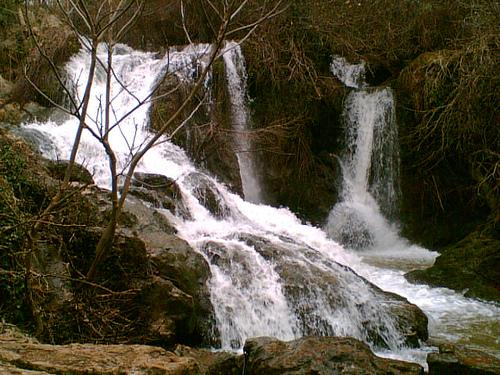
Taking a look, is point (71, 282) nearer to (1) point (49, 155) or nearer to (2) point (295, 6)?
(1) point (49, 155)

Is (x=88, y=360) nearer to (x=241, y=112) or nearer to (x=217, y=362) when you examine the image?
(x=217, y=362)

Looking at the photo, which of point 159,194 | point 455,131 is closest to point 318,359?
point 159,194

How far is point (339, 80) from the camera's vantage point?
38.1 feet

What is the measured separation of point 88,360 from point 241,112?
9.05 metres

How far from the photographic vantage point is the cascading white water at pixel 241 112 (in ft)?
35.4

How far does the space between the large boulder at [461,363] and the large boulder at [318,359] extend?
7.3 inches

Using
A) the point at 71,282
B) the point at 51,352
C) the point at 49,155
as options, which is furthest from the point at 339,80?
the point at 51,352

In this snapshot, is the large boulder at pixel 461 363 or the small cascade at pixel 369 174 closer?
the large boulder at pixel 461 363

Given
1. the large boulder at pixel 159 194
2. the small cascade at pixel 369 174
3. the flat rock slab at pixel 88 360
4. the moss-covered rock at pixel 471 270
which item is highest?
the small cascade at pixel 369 174

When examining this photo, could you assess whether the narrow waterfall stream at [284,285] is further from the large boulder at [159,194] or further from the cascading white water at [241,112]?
the cascading white water at [241,112]

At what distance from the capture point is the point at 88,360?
7.16 feet

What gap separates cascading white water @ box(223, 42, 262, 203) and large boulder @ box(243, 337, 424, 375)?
6431 millimetres

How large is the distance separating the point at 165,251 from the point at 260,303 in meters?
1.18

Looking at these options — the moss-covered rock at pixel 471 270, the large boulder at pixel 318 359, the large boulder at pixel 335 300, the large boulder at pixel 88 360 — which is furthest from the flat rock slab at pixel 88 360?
the moss-covered rock at pixel 471 270
